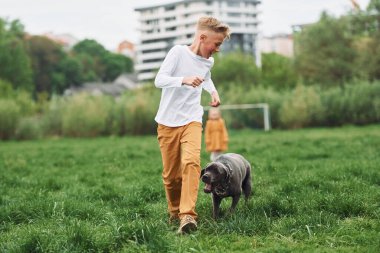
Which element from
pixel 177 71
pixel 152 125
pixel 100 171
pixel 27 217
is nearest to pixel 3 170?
pixel 100 171

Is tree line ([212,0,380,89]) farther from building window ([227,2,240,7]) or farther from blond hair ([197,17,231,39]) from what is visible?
building window ([227,2,240,7])

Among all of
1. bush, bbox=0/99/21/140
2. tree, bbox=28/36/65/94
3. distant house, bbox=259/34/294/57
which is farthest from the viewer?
distant house, bbox=259/34/294/57

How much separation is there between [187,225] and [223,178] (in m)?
0.70

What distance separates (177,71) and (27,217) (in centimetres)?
255

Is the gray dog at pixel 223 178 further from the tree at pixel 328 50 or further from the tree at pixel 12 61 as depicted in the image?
the tree at pixel 12 61

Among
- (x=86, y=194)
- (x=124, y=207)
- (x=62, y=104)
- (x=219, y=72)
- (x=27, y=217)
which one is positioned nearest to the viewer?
(x=27, y=217)

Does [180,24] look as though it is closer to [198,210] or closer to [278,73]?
[278,73]

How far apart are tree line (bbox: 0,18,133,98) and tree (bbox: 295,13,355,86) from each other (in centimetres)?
2994

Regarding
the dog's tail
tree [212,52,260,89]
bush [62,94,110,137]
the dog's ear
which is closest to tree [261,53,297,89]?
tree [212,52,260,89]

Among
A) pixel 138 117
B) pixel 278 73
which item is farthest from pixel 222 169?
pixel 278 73

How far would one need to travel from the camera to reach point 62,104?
32469mm

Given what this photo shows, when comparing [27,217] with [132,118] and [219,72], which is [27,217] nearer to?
[132,118]

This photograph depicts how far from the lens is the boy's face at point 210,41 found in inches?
220

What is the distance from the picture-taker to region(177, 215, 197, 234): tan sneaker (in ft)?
17.1
